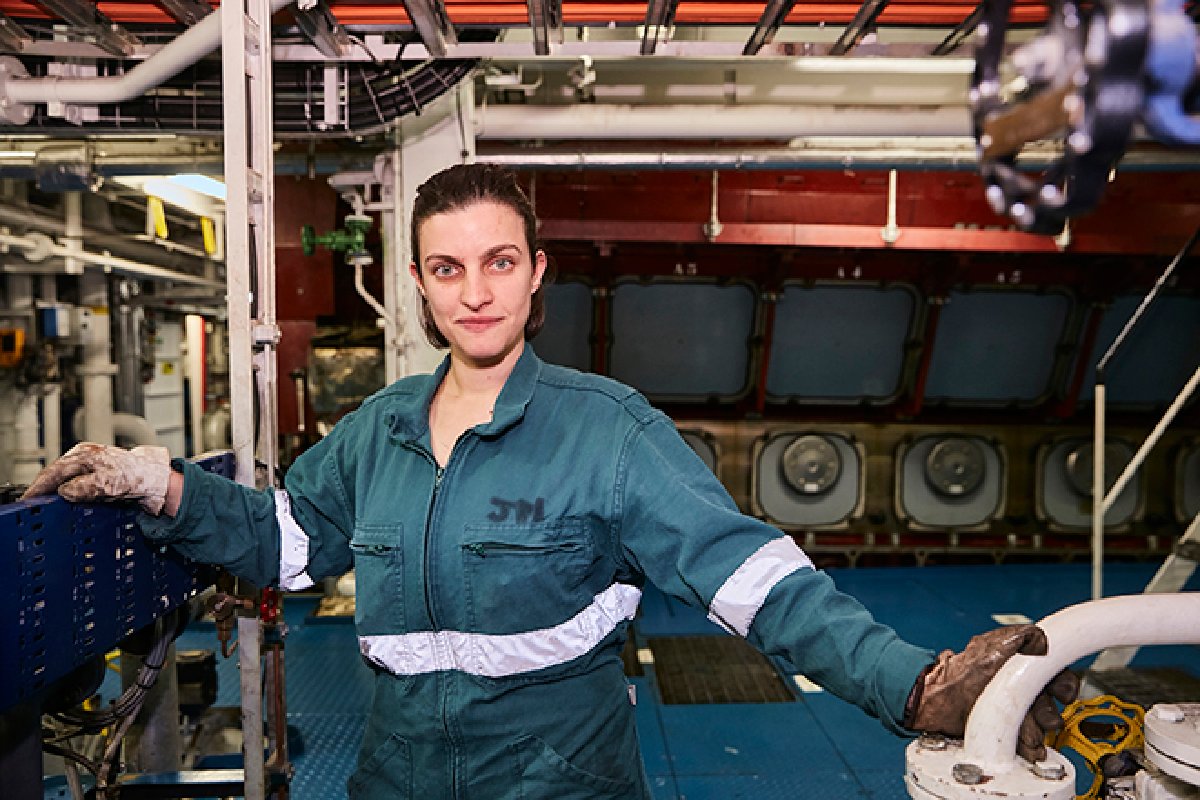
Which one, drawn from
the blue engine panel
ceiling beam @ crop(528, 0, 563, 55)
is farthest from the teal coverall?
ceiling beam @ crop(528, 0, 563, 55)

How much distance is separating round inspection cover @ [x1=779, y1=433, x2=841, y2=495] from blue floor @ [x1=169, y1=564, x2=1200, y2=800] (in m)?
1.00

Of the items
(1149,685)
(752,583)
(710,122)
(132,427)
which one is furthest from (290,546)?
(132,427)

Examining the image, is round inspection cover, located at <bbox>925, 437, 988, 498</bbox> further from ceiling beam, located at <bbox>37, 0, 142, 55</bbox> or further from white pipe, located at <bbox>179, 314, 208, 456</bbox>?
white pipe, located at <bbox>179, 314, 208, 456</bbox>

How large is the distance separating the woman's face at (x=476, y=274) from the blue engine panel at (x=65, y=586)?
2.94 feet

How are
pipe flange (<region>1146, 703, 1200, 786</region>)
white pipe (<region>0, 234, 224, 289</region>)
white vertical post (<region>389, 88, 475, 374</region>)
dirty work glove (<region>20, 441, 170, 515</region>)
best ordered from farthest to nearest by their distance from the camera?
white pipe (<region>0, 234, 224, 289</region>), white vertical post (<region>389, 88, 475, 374</region>), dirty work glove (<region>20, 441, 170, 515</region>), pipe flange (<region>1146, 703, 1200, 786</region>)

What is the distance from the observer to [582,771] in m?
1.46

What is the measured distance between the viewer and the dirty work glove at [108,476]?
5.14 feet

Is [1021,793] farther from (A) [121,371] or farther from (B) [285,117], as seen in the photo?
(A) [121,371]

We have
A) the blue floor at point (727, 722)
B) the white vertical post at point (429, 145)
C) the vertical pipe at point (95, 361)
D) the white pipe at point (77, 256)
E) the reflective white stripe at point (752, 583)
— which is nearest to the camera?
the reflective white stripe at point (752, 583)

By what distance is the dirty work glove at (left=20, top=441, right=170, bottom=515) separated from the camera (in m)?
1.57

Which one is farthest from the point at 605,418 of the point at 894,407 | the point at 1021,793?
the point at 894,407

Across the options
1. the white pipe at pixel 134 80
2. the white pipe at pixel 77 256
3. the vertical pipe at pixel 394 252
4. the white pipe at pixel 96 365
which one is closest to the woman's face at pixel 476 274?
the white pipe at pixel 134 80

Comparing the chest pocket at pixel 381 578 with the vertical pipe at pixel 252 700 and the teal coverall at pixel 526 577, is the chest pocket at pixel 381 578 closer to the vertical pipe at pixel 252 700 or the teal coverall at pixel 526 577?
the teal coverall at pixel 526 577

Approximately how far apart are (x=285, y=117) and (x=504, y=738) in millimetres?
2466
